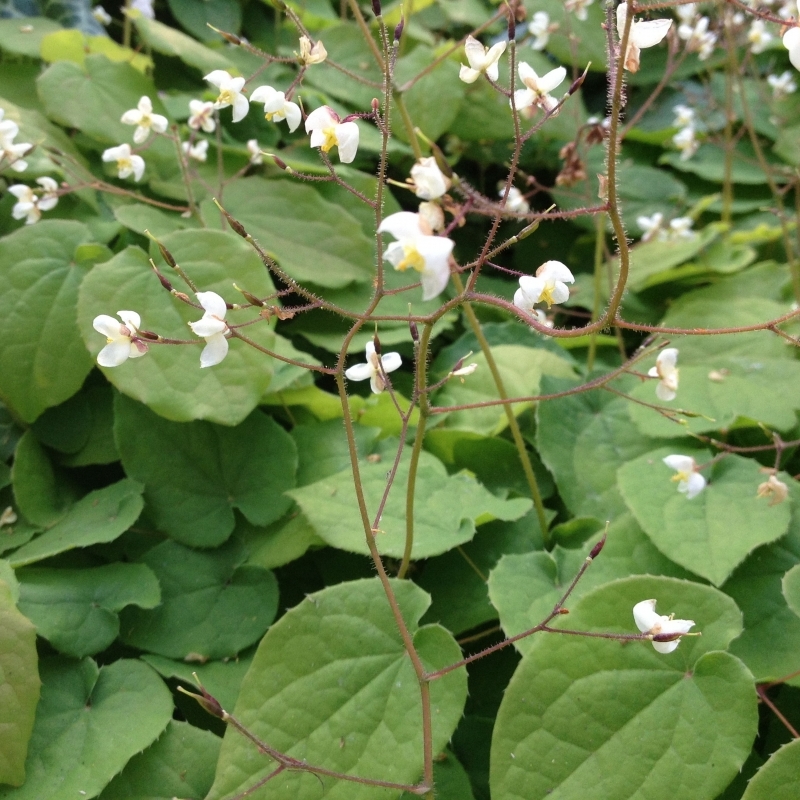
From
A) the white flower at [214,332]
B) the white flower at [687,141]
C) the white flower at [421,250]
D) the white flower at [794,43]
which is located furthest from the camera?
the white flower at [687,141]

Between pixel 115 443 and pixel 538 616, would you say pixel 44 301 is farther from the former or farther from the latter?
pixel 538 616

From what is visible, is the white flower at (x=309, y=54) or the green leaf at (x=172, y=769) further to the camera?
the green leaf at (x=172, y=769)

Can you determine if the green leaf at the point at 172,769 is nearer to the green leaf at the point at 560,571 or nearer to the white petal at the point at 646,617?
the green leaf at the point at 560,571

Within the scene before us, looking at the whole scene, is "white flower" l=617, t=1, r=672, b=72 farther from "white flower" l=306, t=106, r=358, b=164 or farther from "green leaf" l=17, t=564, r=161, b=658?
"green leaf" l=17, t=564, r=161, b=658

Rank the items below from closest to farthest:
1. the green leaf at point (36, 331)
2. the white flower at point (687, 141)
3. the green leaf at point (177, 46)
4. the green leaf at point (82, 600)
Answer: the green leaf at point (82, 600), the green leaf at point (36, 331), the green leaf at point (177, 46), the white flower at point (687, 141)

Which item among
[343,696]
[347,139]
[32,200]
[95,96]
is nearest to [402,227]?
[347,139]

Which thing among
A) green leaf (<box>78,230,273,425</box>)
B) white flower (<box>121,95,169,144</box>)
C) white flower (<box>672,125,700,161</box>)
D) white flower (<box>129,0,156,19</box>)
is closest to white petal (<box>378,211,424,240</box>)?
green leaf (<box>78,230,273,425</box>)

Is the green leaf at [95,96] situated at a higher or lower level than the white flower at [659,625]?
higher

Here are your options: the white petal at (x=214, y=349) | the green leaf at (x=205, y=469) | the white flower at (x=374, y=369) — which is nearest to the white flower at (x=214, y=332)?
the white petal at (x=214, y=349)
